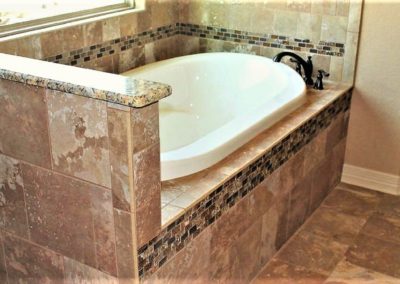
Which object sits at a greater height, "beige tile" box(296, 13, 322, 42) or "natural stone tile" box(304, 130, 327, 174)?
"beige tile" box(296, 13, 322, 42)

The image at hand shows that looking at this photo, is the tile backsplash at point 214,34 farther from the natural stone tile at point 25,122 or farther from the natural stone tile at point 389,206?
the natural stone tile at point 25,122

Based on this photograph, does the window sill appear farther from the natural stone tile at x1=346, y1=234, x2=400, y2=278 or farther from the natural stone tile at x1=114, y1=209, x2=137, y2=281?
the natural stone tile at x1=346, y1=234, x2=400, y2=278

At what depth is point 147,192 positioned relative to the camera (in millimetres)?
1689

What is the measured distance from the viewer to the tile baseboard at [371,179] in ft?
10.7

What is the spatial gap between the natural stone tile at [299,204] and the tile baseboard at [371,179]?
0.53 meters

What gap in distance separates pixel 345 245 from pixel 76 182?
1502 millimetres

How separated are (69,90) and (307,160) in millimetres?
1495

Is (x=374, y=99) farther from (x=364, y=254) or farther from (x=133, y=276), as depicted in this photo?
(x=133, y=276)

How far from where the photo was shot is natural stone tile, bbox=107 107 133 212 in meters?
1.58

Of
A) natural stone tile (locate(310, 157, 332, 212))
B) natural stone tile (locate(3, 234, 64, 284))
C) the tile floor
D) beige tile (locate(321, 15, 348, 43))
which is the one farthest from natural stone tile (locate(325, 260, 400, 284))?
beige tile (locate(321, 15, 348, 43))

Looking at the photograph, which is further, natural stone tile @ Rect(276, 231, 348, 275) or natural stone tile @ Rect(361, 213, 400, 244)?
natural stone tile @ Rect(361, 213, 400, 244)

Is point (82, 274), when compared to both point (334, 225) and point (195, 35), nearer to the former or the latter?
point (334, 225)

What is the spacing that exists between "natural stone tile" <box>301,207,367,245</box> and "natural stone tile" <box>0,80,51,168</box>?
60.6 inches

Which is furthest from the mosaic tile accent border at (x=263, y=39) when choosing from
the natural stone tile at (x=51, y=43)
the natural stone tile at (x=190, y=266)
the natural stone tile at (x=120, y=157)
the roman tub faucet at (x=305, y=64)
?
the natural stone tile at (x=120, y=157)
